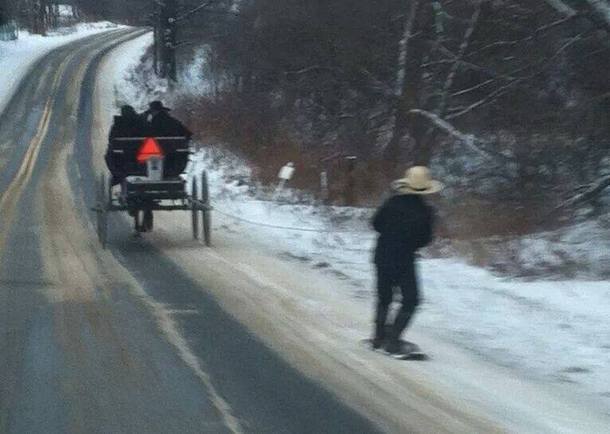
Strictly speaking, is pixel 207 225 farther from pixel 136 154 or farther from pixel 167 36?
pixel 167 36

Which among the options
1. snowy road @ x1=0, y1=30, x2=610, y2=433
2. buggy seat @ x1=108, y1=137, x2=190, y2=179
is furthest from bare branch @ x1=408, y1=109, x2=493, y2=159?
buggy seat @ x1=108, y1=137, x2=190, y2=179

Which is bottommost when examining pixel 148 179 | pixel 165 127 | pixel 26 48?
pixel 148 179

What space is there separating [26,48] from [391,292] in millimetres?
65016

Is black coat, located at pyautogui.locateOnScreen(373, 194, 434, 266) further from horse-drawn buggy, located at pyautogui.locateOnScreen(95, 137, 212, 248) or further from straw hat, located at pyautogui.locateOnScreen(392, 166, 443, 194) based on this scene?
horse-drawn buggy, located at pyautogui.locateOnScreen(95, 137, 212, 248)

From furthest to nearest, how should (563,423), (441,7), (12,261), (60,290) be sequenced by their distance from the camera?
(441,7), (12,261), (60,290), (563,423)

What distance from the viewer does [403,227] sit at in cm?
994

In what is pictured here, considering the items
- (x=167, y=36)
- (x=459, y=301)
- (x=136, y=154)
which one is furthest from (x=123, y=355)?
(x=167, y=36)

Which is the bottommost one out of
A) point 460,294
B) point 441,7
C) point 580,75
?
point 460,294

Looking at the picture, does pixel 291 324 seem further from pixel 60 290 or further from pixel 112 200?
pixel 112 200

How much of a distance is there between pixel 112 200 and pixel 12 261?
104 inches

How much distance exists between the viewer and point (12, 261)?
50.2ft

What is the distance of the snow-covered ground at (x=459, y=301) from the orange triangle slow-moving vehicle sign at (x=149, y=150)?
4.72ft

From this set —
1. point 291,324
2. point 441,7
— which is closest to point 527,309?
point 291,324

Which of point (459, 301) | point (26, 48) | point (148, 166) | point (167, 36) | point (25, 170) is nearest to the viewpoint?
point (459, 301)
